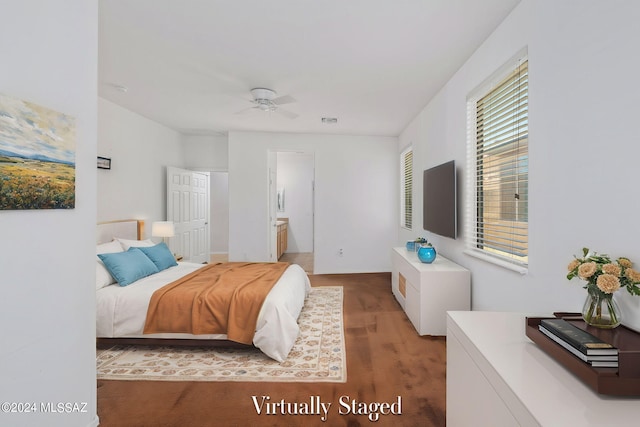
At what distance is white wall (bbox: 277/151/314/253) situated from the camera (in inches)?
324

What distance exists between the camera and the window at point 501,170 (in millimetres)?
2057

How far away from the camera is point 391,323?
10.8 ft

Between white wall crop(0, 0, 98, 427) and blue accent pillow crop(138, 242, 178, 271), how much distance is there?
1.86 m

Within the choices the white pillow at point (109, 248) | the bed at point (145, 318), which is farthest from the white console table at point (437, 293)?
the white pillow at point (109, 248)

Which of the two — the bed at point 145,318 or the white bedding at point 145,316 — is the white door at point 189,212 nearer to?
the bed at point 145,318

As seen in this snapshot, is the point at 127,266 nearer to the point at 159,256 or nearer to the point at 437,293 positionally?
the point at 159,256

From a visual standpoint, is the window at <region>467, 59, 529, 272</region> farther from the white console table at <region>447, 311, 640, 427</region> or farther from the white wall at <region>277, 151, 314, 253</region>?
the white wall at <region>277, 151, 314, 253</region>

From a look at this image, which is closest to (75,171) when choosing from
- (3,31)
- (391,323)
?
(3,31)

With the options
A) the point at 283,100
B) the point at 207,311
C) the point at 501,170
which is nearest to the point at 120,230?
the point at 207,311

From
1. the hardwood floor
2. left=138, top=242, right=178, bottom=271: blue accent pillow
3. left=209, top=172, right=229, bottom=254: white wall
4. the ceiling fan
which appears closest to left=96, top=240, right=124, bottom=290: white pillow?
left=138, top=242, right=178, bottom=271: blue accent pillow

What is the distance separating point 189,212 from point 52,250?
14.5 ft

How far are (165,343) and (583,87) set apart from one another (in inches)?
136

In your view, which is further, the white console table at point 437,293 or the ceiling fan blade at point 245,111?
the ceiling fan blade at point 245,111

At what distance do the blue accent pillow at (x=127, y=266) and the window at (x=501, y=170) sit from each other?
130 inches
